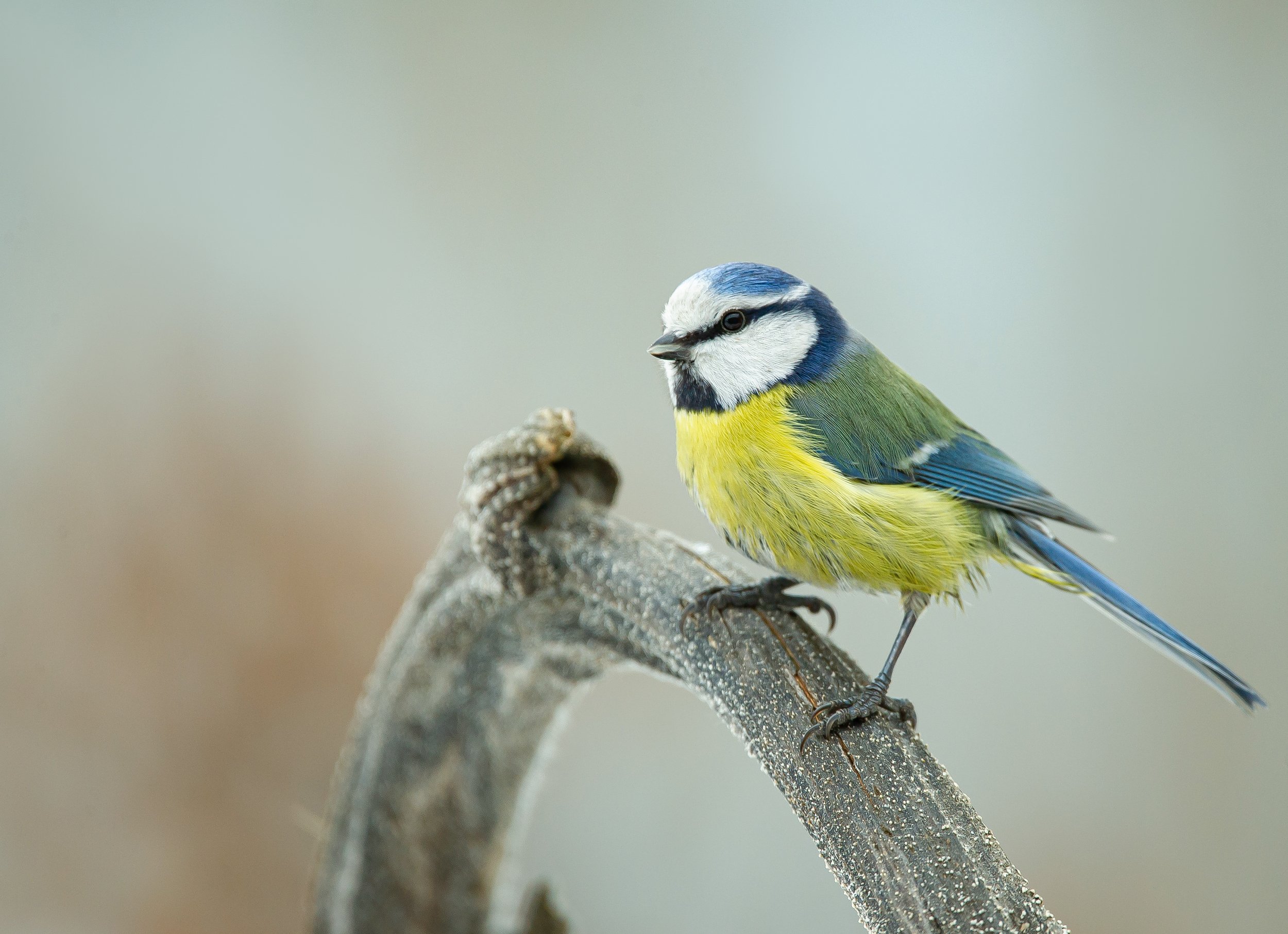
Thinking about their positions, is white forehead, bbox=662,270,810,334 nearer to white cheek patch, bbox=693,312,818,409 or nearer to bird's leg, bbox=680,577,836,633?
white cheek patch, bbox=693,312,818,409

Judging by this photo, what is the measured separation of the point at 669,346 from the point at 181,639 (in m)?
0.80

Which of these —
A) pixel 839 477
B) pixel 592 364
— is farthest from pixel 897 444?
pixel 592 364

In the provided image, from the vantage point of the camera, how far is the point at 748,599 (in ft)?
2.14

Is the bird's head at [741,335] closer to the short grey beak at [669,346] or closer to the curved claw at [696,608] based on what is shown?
the short grey beak at [669,346]

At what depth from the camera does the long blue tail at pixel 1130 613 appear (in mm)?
556

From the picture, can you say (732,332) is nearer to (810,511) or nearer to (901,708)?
(810,511)

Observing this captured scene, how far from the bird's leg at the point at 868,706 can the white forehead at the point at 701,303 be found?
24 cm

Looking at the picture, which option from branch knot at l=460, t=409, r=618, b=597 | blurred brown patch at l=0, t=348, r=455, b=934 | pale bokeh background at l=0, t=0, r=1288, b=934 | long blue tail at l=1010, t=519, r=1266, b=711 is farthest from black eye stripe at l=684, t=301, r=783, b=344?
blurred brown patch at l=0, t=348, r=455, b=934

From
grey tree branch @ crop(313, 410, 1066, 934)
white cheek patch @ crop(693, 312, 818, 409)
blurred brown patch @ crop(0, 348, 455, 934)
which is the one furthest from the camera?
blurred brown patch @ crop(0, 348, 455, 934)

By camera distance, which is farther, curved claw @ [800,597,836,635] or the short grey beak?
curved claw @ [800,597,836,635]

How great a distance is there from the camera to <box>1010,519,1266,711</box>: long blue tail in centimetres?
56

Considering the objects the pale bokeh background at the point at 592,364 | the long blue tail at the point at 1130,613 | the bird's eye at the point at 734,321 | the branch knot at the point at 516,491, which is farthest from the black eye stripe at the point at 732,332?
the pale bokeh background at the point at 592,364

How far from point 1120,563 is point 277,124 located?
1.22m

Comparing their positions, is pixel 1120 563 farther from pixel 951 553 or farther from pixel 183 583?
pixel 183 583
